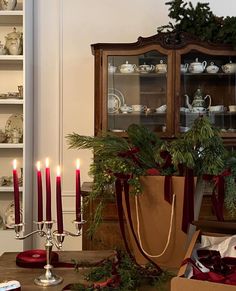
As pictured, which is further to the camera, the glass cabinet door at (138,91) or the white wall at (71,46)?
the white wall at (71,46)

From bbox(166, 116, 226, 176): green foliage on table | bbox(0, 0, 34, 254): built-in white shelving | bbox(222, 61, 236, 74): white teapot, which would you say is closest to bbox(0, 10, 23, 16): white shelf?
bbox(0, 0, 34, 254): built-in white shelving

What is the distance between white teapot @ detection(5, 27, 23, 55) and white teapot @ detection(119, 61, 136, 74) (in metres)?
0.71

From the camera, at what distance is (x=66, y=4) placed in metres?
3.02

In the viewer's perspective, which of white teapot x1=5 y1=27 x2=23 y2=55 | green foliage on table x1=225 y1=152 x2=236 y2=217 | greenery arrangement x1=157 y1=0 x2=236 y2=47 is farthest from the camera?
white teapot x1=5 y1=27 x2=23 y2=55

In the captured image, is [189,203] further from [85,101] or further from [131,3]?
[131,3]

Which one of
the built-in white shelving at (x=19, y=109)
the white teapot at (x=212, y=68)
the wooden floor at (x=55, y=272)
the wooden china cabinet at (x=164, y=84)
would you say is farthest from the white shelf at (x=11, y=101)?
the wooden floor at (x=55, y=272)

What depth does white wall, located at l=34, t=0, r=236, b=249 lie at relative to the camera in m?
3.01

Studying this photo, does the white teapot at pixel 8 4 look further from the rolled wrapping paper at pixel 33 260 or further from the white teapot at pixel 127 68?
the rolled wrapping paper at pixel 33 260

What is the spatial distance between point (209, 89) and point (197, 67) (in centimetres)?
18

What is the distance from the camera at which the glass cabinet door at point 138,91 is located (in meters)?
2.72

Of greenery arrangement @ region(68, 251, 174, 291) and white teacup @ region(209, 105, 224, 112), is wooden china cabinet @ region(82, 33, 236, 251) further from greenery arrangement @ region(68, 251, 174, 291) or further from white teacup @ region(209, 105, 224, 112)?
greenery arrangement @ region(68, 251, 174, 291)

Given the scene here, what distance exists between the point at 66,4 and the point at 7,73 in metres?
0.66

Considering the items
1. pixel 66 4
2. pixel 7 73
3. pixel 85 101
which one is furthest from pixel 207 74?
pixel 7 73

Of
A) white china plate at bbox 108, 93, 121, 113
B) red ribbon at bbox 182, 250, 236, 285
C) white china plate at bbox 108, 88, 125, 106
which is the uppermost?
white china plate at bbox 108, 88, 125, 106
